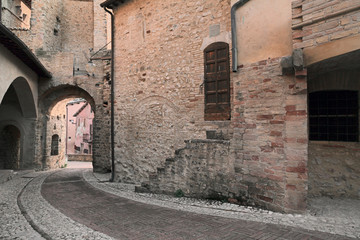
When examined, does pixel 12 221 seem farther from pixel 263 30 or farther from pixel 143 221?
pixel 263 30

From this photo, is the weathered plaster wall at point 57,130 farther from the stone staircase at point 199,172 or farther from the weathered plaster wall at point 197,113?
the stone staircase at point 199,172

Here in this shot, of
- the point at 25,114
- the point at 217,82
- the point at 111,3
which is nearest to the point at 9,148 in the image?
the point at 25,114

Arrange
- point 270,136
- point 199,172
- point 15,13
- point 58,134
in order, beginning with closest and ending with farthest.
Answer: point 270,136 < point 199,172 < point 58,134 < point 15,13

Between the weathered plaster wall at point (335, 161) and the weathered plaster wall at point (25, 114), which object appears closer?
the weathered plaster wall at point (335, 161)

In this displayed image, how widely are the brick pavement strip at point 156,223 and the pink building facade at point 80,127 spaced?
86.0 feet

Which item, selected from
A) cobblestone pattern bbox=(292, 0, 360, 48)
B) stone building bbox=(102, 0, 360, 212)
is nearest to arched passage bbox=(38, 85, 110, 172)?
stone building bbox=(102, 0, 360, 212)

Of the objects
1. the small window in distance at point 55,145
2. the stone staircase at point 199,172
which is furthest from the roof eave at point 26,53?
the stone staircase at point 199,172

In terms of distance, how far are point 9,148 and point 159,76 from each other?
420 inches

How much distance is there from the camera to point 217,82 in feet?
21.2

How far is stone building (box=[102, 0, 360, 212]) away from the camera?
4363mm

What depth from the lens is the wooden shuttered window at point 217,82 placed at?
6.29 m

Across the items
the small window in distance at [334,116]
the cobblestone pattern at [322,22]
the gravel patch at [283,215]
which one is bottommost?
the gravel patch at [283,215]

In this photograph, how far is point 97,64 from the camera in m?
11.9

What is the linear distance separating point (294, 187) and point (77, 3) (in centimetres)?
1696
